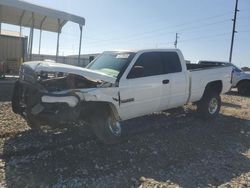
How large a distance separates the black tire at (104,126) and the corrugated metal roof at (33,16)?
1113 cm

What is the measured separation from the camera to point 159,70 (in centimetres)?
879

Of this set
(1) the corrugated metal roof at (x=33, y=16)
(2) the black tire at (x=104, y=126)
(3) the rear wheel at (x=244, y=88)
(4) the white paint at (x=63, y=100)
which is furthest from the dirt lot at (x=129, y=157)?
(3) the rear wheel at (x=244, y=88)

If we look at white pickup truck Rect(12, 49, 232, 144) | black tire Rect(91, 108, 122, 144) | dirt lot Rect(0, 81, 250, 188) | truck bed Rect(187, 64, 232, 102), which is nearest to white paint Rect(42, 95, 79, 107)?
white pickup truck Rect(12, 49, 232, 144)

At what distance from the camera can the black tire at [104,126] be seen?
7.15m

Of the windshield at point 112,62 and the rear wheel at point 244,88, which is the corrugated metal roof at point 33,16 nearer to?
the windshield at point 112,62

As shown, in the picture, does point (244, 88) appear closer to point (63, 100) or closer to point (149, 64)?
point (149, 64)

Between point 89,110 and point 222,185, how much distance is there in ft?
9.00

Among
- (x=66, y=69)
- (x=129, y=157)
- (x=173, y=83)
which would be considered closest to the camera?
(x=66, y=69)

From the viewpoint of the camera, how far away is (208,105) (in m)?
10.6

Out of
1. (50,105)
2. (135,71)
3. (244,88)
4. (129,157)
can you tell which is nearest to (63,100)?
(50,105)

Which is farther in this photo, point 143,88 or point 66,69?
point 143,88

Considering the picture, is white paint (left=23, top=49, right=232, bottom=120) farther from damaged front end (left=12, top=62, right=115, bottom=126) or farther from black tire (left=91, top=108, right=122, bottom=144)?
black tire (left=91, top=108, right=122, bottom=144)

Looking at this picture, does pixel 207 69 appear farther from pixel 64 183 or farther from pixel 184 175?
pixel 64 183

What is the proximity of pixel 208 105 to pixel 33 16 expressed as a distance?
11.9 m
